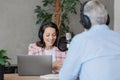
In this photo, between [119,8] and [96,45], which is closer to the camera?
[96,45]

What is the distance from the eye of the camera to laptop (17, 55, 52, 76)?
2.87m

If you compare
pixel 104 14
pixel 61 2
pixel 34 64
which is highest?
pixel 61 2

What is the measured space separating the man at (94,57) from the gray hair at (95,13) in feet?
0.06

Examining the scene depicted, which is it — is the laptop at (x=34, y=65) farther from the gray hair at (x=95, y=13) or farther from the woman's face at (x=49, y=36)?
the gray hair at (x=95, y=13)

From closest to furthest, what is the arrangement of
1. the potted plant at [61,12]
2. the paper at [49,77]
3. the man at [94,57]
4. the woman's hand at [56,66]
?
the man at [94,57], the paper at [49,77], the woman's hand at [56,66], the potted plant at [61,12]

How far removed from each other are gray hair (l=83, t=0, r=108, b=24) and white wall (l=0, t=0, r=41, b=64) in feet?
11.5

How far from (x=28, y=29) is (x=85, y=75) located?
11.9 feet

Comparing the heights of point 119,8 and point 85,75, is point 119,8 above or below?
above

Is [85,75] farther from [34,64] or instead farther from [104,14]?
[34,64]

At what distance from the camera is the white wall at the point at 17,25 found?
518cm

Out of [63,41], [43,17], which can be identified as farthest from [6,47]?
[63,41]

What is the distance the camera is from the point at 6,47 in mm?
5203

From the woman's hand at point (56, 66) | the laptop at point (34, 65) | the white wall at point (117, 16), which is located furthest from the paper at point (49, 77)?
the white wall at point (117, 16)

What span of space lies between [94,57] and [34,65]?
1.23m
